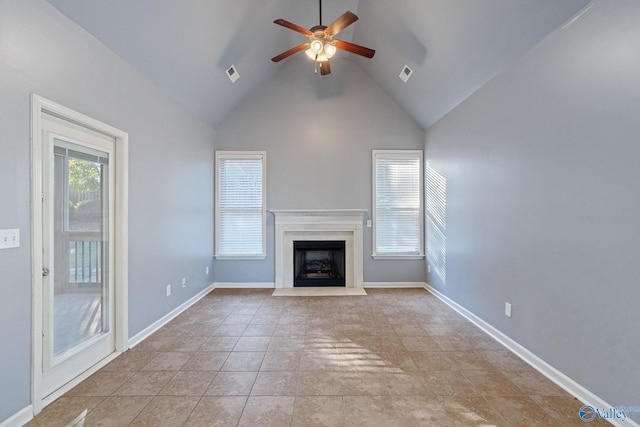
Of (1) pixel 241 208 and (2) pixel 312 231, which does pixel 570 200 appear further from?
(1) pixel 241 208

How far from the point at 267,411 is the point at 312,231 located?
330 centimetres

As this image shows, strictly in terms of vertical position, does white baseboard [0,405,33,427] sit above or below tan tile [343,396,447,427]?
above

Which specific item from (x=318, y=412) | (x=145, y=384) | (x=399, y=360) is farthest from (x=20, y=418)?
(x=399, y=360)

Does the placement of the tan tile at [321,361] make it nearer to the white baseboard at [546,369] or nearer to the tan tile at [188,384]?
the tan tile at [188,384]

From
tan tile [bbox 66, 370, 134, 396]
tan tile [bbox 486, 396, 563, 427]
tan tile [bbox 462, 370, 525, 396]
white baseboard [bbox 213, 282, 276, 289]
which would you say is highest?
white baseboard [bbox 213, 282, 276, 289]

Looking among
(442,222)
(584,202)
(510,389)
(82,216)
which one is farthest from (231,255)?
(584,202)

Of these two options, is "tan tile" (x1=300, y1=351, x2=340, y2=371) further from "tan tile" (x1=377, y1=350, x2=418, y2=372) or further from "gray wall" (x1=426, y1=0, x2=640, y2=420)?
"gray wall" (x1=426, y1=0, x2=640, y2=420)

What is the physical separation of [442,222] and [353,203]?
59.0 inches

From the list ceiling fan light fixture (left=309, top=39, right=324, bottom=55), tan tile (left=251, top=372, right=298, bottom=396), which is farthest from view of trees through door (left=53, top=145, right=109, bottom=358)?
ceiling fan light fixture (left=309, top=39, right=324, bottom=55)

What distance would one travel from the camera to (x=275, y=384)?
2.18 m

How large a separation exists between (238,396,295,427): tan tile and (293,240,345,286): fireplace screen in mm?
3023

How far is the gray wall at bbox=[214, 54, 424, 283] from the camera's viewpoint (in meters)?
4.93

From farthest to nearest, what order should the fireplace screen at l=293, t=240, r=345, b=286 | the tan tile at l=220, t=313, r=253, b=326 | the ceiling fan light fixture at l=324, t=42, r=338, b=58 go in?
the fireplace screen at l=293, t=240, r=345, b=286
the tan tile at l=220, t=313, r=253, b=326
the ceiling fan light fixture at l=324, t=42, r=338, b=58

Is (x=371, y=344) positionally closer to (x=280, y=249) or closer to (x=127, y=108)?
(x=280, y=249)
